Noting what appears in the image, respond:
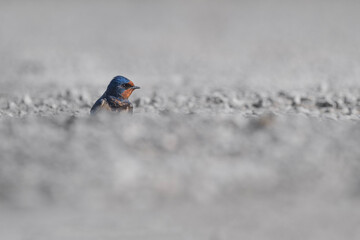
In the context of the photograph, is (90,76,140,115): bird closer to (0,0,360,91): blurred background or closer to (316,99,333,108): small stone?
(316,99,333,108): small stone

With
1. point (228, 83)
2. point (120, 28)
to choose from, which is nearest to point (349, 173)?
point (228, 83)

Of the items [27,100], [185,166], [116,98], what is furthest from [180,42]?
[185,166]

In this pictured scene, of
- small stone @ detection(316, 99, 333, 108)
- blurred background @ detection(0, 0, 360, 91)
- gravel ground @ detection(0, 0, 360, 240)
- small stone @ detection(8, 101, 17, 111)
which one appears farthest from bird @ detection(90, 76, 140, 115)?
blurred background @ detection(0, 0, 360, 91)

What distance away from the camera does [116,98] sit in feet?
23.0

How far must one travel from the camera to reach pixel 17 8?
28.3 m

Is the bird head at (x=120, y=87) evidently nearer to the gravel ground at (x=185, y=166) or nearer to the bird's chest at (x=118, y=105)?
the bird's chest at (x=118, y=105)

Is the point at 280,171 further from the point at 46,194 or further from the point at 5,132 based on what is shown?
the point at 5,132

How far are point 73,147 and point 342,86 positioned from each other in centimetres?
628

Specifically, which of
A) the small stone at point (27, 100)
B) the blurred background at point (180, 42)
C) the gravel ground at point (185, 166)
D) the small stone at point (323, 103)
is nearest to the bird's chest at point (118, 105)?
the gravel ground at point (185, 166)

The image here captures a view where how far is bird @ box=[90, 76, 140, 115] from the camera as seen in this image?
6941 millimetres

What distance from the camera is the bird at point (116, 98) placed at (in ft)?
22.8

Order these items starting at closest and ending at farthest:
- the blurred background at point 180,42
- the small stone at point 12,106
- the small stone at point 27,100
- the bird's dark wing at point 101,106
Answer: the bird's dark wing at point 101,106 → the small stone at point 12,106 → the small stone at point 27,100 → the blurred background at point 180,42

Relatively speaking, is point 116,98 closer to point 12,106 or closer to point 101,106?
point 101,106

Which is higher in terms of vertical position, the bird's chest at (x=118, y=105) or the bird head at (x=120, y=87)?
the bird head at (x=120, y=87)
